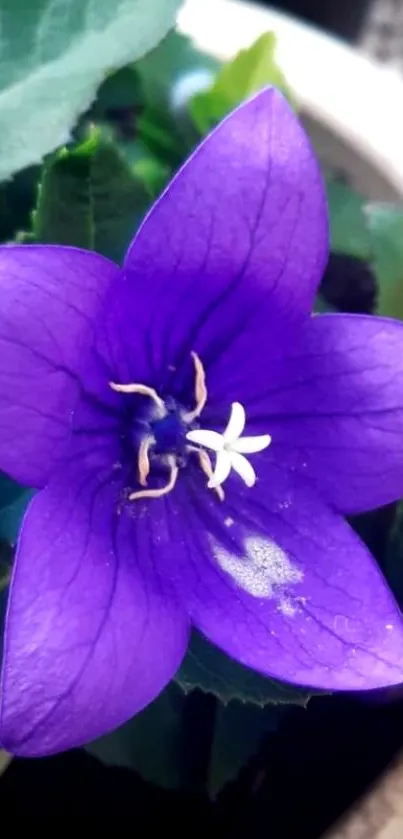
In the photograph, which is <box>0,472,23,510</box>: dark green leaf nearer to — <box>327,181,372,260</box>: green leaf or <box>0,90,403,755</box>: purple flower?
<box>0,90,403,755</box>: purple flower

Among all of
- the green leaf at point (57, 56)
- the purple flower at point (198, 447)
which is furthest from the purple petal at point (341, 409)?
the green leaf at point (57, 56)

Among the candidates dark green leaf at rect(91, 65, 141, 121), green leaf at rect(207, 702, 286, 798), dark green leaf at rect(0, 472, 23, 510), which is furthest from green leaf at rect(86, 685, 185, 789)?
dark green leaf at rect(91, 65, 141, 121)

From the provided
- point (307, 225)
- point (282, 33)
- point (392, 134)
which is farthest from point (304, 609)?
point (282, 33)

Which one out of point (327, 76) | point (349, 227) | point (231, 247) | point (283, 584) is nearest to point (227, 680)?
point (283, 584)

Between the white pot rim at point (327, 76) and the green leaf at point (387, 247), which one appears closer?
the green leaf at point (387, 247)

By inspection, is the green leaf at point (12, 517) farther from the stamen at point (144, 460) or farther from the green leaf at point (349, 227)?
the green leaf at point (349, 227)

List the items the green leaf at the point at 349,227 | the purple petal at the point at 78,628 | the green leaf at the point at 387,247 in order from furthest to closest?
the green leaf at the point at 349,227
the green leaf at the point at 387,247
the purple petal at the point at 78,628
